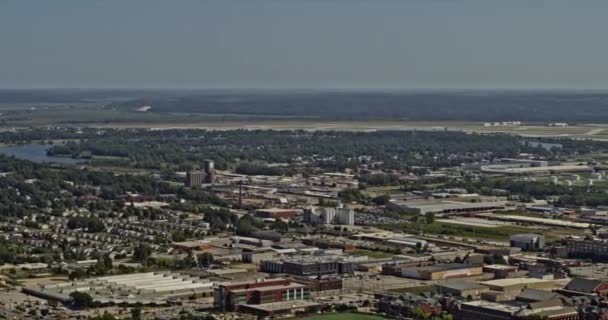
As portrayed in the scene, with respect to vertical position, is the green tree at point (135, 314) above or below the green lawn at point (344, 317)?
above

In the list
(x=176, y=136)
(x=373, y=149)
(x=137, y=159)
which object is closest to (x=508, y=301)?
(x=137, y=159)

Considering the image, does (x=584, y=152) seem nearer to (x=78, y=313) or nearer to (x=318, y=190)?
(x=318, y=190)

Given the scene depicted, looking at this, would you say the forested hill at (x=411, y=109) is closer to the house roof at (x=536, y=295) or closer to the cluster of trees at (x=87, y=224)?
the cluster of trees at (x=87, y=224)

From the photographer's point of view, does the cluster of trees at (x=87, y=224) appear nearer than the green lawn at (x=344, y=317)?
No

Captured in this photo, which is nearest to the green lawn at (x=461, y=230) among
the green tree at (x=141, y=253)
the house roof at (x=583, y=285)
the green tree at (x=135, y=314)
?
the green tree at (x=141, y=253)

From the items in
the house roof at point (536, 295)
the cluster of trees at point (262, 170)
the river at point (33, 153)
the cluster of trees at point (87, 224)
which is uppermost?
the house roof at point (536, 295)

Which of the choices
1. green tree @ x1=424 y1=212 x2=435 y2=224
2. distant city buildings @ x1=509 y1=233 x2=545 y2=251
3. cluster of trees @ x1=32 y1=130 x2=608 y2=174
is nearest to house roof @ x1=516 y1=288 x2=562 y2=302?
distant city buildings @ x1=509 y1=233 x2=545 y2=251

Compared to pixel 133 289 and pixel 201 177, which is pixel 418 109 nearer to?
pixel 201 177

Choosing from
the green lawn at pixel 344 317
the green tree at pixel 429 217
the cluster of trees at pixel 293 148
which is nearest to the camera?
the green lawn at pixel 344 317

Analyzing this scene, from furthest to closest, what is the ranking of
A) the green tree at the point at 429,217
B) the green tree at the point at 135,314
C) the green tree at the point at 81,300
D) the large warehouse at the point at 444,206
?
the large warehouse at the point at 444,206
the green tree at the point at 429,217
the green tree at the point at 81,300
the green tree at the point at 135,314

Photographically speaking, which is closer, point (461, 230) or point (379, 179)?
point (461, 230)

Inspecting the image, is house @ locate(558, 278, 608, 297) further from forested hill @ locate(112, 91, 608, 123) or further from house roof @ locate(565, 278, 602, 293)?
forested hill @ locate(112, 91, 608, 123)

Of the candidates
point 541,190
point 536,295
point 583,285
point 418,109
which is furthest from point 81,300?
point 418,109
